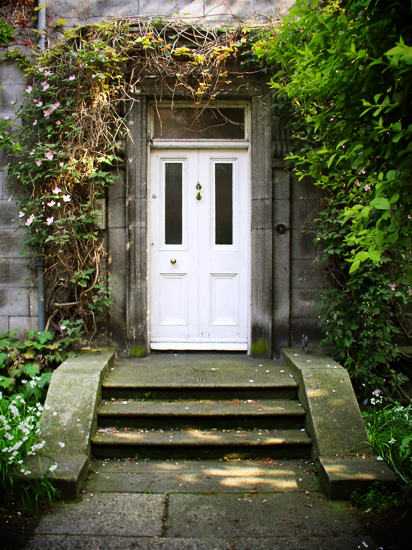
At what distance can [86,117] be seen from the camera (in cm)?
481

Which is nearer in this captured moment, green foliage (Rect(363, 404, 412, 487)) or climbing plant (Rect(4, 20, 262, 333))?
green foliage (Rect(363, 404, 412, 487))

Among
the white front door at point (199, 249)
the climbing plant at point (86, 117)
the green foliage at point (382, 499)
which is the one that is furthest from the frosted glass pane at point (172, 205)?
the green foliage at point (382, 499)

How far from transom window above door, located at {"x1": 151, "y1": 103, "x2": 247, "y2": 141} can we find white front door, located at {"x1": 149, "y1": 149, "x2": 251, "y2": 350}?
0.58 feet

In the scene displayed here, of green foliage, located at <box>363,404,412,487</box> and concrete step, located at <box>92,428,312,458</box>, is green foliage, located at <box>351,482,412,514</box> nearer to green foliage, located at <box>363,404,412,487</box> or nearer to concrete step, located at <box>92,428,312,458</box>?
green foliage, located at <box>363,404,412,487</box>

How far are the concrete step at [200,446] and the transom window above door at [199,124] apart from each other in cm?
318

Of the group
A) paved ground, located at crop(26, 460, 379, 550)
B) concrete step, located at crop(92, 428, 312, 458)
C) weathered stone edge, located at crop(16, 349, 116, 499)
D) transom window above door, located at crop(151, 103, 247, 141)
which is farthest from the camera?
transom window above door, located at crop(151, 103, 247, 141)

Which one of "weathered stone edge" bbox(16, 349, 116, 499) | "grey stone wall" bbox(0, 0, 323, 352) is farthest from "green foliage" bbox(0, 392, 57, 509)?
"grey stone wall" bbox(0, 0, 323, 352)

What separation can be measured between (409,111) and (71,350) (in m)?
3.83

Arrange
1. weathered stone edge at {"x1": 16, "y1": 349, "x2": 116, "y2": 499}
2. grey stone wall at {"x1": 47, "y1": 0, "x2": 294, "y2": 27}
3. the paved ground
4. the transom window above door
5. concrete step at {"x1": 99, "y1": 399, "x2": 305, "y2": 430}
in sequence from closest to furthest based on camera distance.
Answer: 1. the paved ground
2. weathered stone edge at {"x1": 16, "y1": 349, "x2": 116, "y2": 499}
3. concrete step at {"x1": 99, "y1": 399, "x2": 305, "y2": 430}
4. grey stone wall at {"x1": 47, "y1": 0, "x2": 294, "y2": 27}
5. the transom window above door

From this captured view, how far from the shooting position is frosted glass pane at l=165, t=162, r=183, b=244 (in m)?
5.27

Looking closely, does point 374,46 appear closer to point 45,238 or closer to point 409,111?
point 409,111

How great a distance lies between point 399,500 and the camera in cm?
306

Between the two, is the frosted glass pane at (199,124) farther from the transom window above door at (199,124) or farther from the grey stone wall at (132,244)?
the grey stone wall at (132,244)

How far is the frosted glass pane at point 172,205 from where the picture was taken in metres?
5.27
